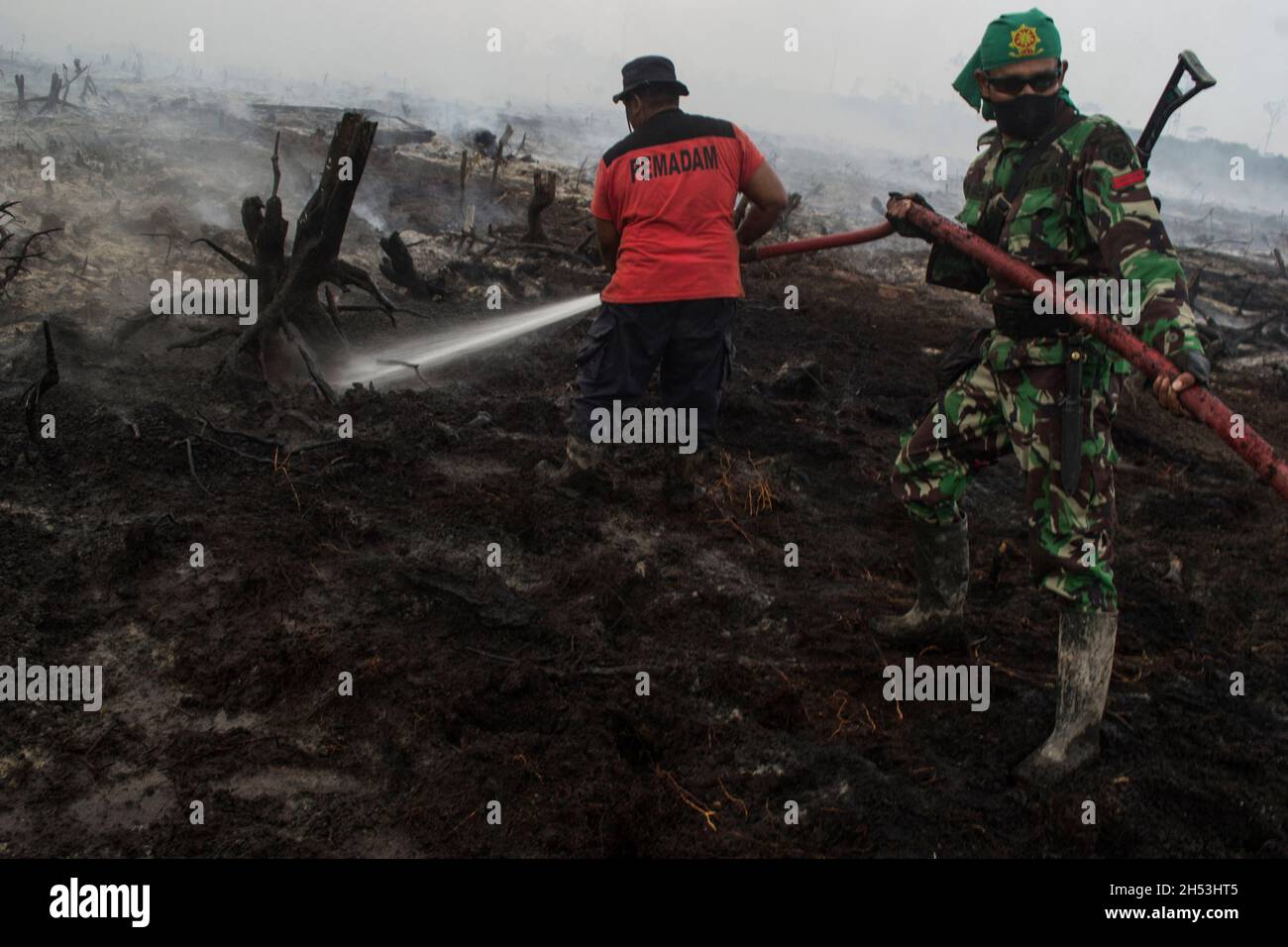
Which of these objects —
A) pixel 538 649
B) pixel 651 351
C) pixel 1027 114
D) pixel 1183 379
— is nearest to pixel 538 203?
pixel 651 351

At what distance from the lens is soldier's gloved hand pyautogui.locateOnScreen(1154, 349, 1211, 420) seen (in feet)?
8.55

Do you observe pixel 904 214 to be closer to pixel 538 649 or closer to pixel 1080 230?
pixel 1080 230

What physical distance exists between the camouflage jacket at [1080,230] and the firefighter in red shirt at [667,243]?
1246 millimetres

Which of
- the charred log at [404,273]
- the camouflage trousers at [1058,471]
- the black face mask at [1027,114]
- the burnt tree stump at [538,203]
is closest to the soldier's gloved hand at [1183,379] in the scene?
the camouflage trousers at [1058,471]

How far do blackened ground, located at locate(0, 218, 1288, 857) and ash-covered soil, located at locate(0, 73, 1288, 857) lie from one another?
15mm

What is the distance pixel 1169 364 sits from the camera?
2.70 m

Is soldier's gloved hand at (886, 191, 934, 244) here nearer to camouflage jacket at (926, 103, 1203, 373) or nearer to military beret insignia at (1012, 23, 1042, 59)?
camouflage jacket at (926, 103, 1203, 373)

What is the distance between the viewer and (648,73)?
4406mm

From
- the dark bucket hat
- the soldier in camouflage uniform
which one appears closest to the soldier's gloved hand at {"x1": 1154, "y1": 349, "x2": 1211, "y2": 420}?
the soldier in camouflage uniform

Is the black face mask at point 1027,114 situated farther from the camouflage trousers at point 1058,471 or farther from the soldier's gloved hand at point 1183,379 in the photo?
the soldier's gloved hand at point 1183,379

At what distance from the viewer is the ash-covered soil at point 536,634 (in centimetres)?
295

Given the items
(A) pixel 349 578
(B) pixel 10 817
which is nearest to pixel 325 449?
(A) pixel 349 578

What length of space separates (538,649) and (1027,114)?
2721 millimetres

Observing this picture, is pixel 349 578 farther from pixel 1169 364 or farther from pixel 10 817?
pixel 1169 364
